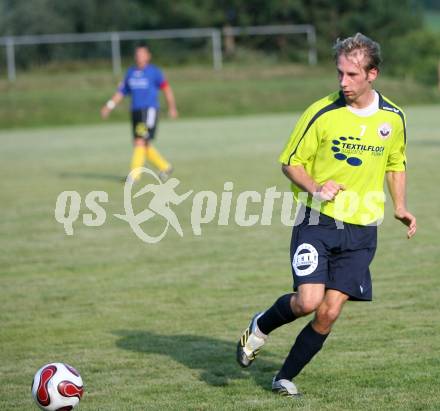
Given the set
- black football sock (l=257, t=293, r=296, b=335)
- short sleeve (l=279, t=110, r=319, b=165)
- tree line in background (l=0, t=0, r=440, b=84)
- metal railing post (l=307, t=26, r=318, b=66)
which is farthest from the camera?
tree line in background (l=0, t=0, r=440, b=84)

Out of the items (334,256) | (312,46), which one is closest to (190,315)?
(334,256)

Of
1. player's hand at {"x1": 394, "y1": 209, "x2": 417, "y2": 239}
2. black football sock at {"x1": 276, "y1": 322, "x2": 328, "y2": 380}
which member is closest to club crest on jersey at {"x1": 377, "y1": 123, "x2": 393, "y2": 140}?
player's hand at {"x1": 394, "y1": 209, "x2": 417, "y2": 239}

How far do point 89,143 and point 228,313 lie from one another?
61.2ft

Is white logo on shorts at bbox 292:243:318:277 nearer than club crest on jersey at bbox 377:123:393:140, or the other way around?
white logo on shorts at bbox 292:243:318:277

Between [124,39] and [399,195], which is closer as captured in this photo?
[399,195]

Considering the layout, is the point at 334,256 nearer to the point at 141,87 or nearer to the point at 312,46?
the point at 141,87

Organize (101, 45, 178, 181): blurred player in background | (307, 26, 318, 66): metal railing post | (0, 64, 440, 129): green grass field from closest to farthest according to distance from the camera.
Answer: (101, 45, 178, 181): blurred player in background < (0, 64, 440, 129): green grass field < (307, 26, 318, 66): metal railing post

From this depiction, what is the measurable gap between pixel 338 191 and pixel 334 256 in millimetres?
399

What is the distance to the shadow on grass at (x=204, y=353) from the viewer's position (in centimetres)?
600

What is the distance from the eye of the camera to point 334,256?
5.46m

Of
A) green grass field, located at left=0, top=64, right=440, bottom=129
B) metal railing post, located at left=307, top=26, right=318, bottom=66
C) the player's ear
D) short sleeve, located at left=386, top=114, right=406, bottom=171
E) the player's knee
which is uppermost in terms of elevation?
the player's ear

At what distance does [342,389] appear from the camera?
560cm

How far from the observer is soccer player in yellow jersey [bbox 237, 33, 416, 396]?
5348 mm

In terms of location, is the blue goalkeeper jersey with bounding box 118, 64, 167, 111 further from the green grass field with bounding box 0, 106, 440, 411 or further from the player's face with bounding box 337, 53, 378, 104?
the player's face with bounding box 337, 53, 378, 104
